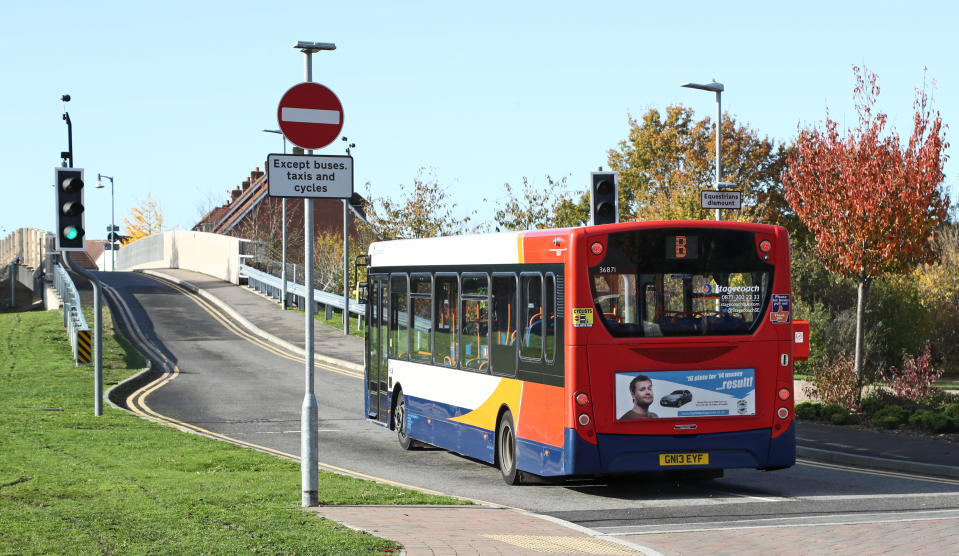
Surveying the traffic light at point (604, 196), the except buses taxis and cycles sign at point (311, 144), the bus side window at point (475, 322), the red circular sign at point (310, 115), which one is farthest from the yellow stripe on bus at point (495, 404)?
the traffic light at point (604, 196)

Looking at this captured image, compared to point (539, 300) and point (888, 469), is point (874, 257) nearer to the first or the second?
point (888, 469)

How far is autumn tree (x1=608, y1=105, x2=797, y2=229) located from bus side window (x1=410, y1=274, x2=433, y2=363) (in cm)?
4898

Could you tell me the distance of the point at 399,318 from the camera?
1855 cm

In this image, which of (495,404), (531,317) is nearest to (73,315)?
(495,404)

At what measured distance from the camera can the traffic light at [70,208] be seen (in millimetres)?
18922

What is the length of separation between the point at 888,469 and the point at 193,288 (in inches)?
1868

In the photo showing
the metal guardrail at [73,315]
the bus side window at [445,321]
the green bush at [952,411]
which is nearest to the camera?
the bus side window at [445,321]

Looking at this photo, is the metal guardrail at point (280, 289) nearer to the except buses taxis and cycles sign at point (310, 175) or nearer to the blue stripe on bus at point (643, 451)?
the blue stripe on bus at point (643, 451)

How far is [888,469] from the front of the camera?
51.8 ft

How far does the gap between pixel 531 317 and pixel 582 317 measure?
1.10 meters

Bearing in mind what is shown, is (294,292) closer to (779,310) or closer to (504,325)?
(504,325)

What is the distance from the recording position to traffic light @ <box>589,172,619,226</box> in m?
19.1

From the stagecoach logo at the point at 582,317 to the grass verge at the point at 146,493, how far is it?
2348mm

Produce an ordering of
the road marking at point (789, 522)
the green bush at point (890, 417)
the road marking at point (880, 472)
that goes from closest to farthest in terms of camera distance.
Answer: the road marking at point (789, 522)
the road marking at point (880, 472)
the green bush at point (890, 417)
